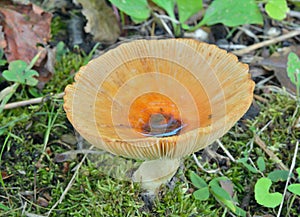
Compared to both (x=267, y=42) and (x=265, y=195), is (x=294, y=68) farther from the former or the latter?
(x=265, y=195)

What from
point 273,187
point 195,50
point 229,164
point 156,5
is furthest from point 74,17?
point 273,187

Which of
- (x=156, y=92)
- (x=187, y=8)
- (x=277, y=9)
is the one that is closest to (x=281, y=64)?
(x=277, y=9)

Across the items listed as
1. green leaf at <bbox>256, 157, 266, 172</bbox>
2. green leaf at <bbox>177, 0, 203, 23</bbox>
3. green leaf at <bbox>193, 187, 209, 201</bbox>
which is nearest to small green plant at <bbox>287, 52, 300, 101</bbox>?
green leaf at <bbox>256, 157, 266, 172</bbox>

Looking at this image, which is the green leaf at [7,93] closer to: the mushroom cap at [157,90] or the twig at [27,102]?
the twig at [27,102]

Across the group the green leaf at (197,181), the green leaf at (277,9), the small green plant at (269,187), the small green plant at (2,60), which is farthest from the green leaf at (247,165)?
the small green plant at (2,60)

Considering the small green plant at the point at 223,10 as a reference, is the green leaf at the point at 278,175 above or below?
below

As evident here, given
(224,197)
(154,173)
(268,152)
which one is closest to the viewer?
(154,173)
